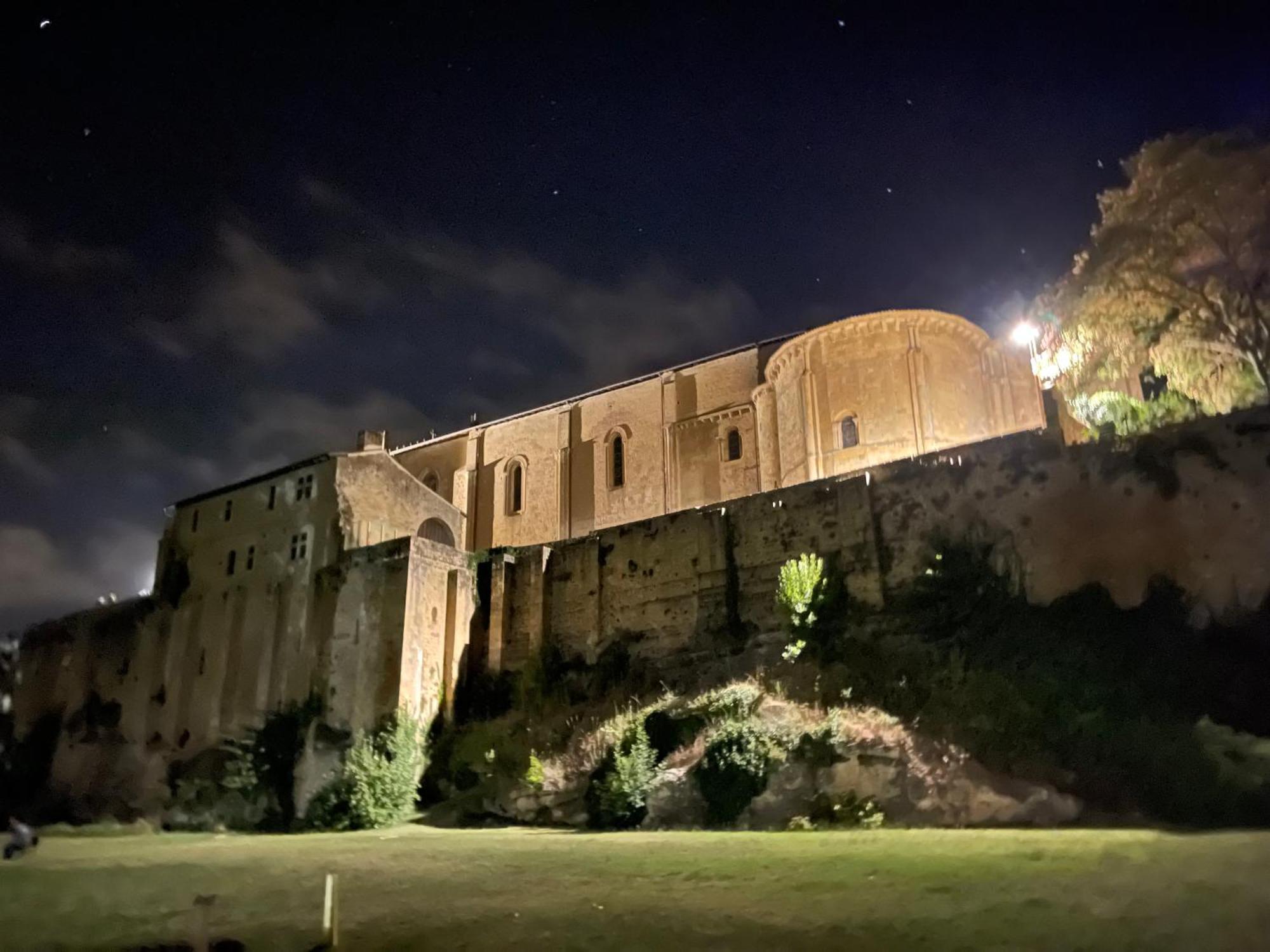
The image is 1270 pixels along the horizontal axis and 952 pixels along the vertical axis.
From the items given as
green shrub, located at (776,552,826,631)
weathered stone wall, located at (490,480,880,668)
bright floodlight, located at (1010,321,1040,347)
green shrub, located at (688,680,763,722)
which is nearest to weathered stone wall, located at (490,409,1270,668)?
weathered stone wall, located at (490,480,880,668)

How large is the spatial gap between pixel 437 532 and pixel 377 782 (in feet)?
42.8

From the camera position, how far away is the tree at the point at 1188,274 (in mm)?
18750

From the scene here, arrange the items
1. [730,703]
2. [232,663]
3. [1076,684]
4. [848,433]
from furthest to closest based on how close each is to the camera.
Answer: [848,433]
[232,663]
[730,703]
[1076,684]

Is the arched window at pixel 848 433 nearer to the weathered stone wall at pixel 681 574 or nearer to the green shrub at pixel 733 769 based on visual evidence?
the weathered stone wall at pixel 681 574

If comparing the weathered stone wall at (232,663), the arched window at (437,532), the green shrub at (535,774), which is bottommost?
the green shrub at (535,774)

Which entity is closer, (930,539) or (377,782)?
(930,539)

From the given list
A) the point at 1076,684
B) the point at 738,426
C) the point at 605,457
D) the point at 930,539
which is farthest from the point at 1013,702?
the point at 605,457

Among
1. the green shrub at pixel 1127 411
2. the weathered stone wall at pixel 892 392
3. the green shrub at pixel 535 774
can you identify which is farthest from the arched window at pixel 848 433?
the green shrub at pixel 535 774

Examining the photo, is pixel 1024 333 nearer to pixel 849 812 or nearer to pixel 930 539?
pixel 930 539

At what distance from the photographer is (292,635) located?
83.6 feet

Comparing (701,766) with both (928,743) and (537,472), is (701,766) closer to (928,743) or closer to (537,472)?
(928,743)

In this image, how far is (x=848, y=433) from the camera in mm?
29203

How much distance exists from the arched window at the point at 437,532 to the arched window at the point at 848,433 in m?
13.7

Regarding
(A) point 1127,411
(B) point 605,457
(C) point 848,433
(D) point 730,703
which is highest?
(B) point 605,457
